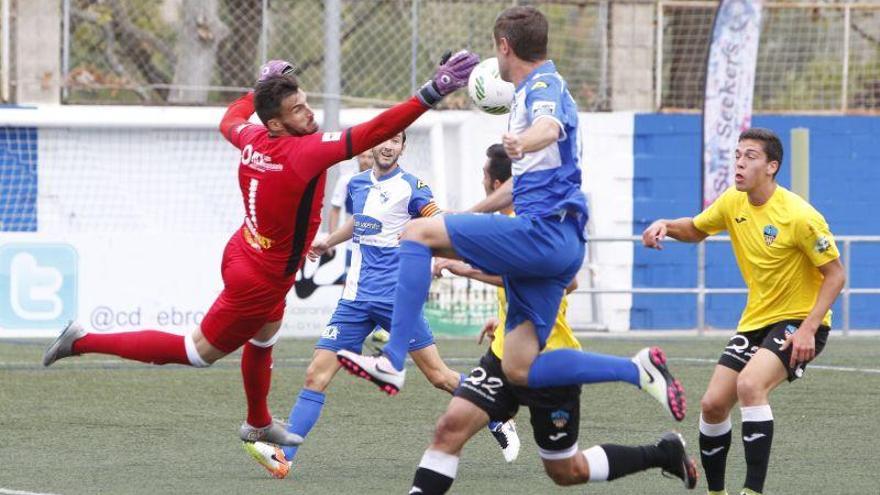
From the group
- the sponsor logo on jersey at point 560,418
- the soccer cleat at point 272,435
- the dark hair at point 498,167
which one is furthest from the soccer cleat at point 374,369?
the soccer cleat at point 272,435

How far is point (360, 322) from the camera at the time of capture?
9.52 meters

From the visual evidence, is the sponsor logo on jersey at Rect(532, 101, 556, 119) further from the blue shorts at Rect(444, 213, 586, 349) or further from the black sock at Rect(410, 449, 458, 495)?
the black sock at Rect(410, 449, 458, 495)

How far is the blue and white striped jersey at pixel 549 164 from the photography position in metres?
6.43

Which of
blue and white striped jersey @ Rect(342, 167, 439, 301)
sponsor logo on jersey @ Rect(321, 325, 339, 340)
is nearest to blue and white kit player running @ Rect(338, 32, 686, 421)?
sponsor logo on jersey @ Rect(321, 325, 339, 340)

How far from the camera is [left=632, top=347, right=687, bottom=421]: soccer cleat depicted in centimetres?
652

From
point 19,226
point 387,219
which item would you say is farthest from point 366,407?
point 19,226

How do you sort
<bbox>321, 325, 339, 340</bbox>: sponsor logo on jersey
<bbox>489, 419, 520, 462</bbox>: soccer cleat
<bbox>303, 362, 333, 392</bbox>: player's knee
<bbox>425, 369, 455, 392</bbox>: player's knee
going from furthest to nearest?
<bbox>425, 369, 455, 392</bbox>: player's knee < <bbox>321, 325, 339, 340</bbox>: sponsor logo on jersey < <bbox>489, 419, 520, 462</bbox>: soccer cleat < <bbox>303, 362, 333, 392</bbox>: player's knee

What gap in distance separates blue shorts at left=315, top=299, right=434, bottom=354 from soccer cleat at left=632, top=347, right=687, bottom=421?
304 centimetres

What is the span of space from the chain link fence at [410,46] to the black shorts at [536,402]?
45.1 feet

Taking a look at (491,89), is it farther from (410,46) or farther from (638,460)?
(410,46)

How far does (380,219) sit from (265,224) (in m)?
2.24

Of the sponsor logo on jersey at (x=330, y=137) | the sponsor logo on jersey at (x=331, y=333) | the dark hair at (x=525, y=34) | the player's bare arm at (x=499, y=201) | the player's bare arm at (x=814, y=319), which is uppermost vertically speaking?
the dark hair at (x=525, y=34)

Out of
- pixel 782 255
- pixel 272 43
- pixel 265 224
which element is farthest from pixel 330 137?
pixel 272 43

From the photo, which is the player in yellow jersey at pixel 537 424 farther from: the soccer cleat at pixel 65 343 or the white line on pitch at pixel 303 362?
the white line on pitch at pixel 303 362
